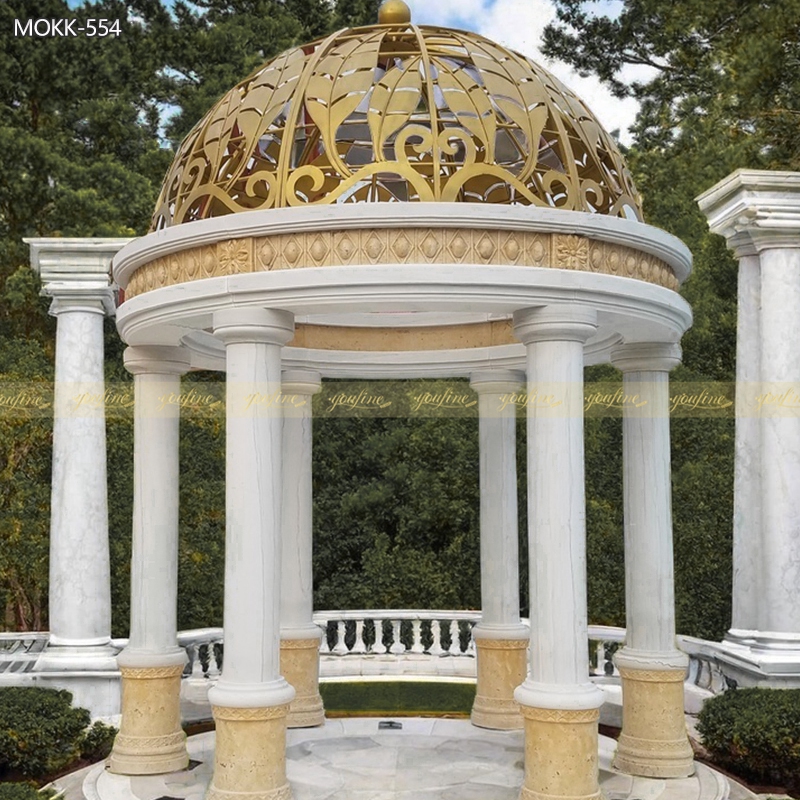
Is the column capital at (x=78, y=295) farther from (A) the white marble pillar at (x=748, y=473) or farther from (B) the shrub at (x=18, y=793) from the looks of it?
(A) the white marble pillar at (x=748, y=473)

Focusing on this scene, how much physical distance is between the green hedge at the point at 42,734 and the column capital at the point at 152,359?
603cm

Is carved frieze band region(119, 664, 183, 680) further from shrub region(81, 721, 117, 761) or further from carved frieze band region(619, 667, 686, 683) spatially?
carved frieze band region(619, 667, 686, 683)

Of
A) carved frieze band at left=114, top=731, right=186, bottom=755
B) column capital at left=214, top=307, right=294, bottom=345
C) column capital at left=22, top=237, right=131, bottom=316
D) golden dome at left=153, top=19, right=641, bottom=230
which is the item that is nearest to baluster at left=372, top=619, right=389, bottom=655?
carved frieze band at left=114, top=731, right=186, bottom=755

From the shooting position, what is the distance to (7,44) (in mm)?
38531

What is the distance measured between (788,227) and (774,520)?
6.00 metres

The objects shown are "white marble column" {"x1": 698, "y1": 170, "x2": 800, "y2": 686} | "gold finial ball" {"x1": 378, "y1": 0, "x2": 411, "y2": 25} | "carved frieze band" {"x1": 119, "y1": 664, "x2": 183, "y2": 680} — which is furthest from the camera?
"white marble column" {"x1": 698, "y1": 170, "x2": 800, "y2": 686}

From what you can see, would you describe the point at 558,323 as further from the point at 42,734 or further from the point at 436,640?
the point at 436,640

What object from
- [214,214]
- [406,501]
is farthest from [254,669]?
[406,501]

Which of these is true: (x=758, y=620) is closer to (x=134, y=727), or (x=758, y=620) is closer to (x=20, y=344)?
(x=134, y=727)

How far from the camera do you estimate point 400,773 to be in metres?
17.2

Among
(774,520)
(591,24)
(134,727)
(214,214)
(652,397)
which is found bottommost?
(134,727)

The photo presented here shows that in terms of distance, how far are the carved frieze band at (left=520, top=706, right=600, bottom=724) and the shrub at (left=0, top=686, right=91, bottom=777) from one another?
8.54 metres

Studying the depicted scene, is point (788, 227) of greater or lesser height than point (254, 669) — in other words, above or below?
above

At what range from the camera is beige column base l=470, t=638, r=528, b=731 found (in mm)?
20953
